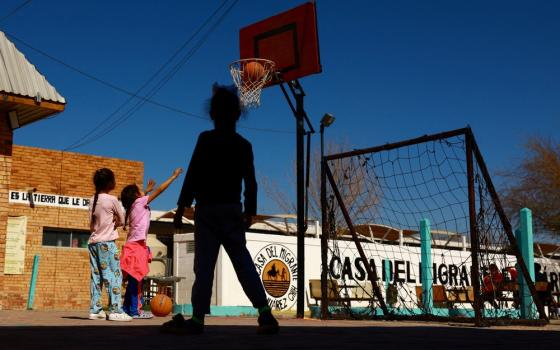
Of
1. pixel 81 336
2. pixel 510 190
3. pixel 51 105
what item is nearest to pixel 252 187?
pixel 81 336

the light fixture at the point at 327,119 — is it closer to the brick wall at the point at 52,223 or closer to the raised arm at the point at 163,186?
the raised arm at the point at 163,186

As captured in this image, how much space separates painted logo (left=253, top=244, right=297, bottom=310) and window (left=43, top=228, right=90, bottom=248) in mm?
5965

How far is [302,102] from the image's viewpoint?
37.7 ft

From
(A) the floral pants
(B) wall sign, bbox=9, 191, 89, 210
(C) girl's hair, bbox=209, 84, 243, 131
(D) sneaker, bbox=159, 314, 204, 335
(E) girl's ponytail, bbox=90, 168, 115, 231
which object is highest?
(B) wall sign, bbox=9, 191, 89, 210

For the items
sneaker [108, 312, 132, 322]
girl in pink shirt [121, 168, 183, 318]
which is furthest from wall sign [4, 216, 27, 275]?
sneaker [108, 312, 132, 322]

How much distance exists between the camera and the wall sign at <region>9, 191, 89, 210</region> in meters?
20.3

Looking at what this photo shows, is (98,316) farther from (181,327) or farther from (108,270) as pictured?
(181,327)

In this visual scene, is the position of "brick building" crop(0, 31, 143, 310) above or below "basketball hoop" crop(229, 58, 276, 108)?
below

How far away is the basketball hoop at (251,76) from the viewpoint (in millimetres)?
12867

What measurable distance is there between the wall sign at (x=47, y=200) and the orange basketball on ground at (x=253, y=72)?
32.6 ft

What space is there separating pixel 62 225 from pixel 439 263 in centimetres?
1238

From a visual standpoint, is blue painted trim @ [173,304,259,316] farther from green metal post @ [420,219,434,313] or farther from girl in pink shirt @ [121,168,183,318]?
girl in pink shirt @ [121,168,183,318]

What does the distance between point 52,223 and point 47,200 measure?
691 millimetres

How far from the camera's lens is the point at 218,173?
18.1ft
